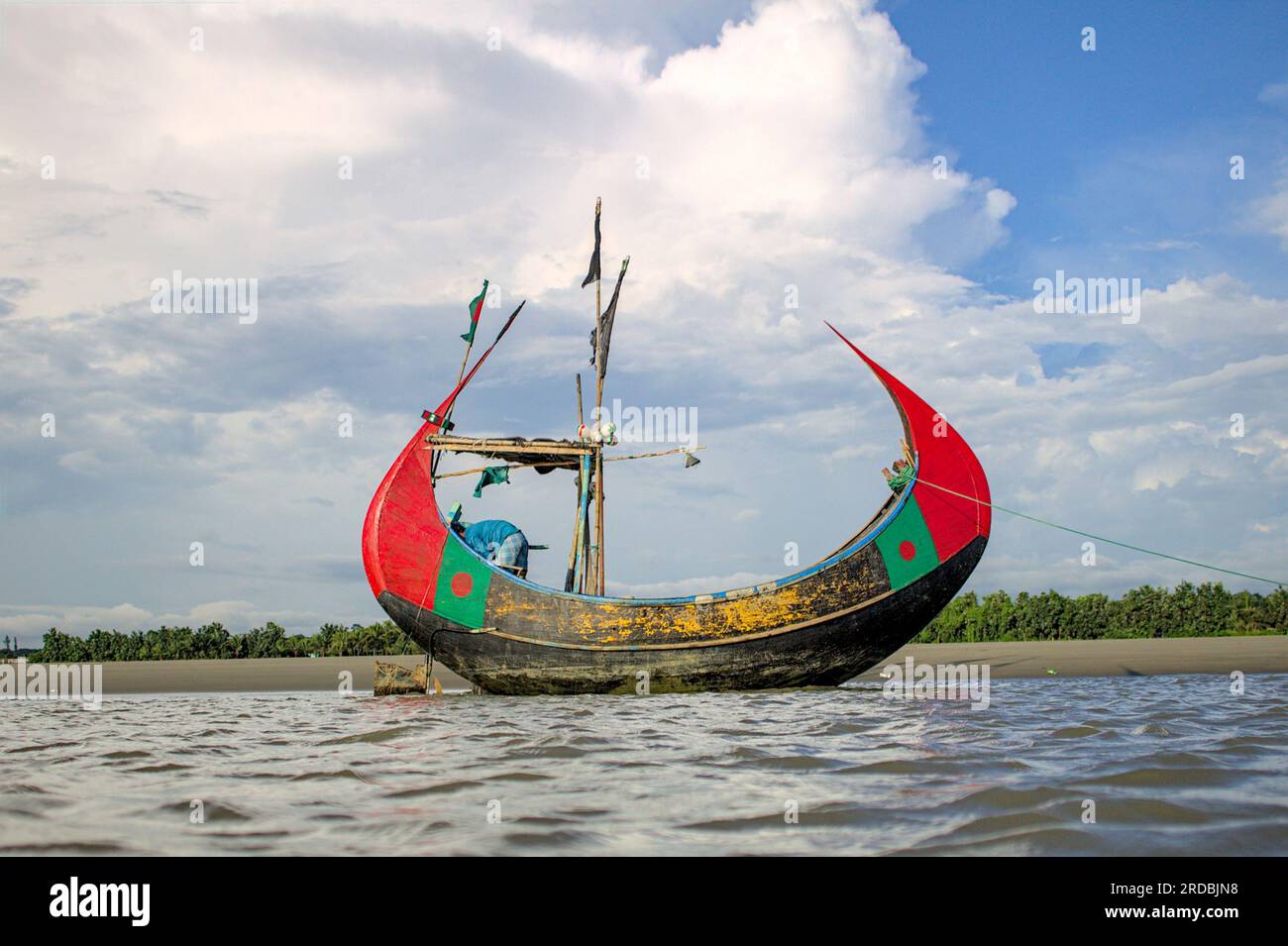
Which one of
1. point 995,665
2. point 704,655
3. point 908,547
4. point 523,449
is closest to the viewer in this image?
point 704,655

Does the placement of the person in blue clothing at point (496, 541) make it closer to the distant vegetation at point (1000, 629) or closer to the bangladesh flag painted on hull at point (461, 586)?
the bangladesh flag painted on hull at point (461, 586)

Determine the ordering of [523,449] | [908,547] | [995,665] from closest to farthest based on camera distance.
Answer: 1. [908,547]
2. [523,449]
3. [995,665]

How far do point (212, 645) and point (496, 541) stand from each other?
17.3 meters

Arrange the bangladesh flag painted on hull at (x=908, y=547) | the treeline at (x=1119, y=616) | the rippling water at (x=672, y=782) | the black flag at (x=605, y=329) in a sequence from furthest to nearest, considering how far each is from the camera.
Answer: the treeline at (x=1119, y=616)
the black flag at (x=605, y=329)
the bangladesh flag painted on hull at (x=908, y=547)
the rippling water at (x=672, y=782)

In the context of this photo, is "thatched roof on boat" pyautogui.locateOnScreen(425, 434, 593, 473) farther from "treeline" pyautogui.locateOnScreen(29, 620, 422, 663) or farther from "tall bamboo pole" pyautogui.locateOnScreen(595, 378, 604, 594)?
"treeline" pyautogui.locateOnScreen(29, 620, 422, 663)

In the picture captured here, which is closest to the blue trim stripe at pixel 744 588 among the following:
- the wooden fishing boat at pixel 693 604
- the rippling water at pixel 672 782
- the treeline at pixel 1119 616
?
the wooden fishing boat at pixel 693 604

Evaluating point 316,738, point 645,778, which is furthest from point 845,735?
point 316,738

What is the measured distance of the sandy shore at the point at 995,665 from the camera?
18497 millimetres

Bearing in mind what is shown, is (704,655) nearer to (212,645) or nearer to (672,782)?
(672,782)

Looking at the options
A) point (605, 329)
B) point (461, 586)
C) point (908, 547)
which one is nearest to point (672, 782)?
point (461, 586)

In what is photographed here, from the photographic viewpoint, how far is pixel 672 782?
20.5ft

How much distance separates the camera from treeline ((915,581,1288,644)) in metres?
25.8

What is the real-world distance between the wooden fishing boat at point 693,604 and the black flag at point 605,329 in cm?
358

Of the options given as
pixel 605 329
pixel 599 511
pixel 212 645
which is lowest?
pixel 212 645
